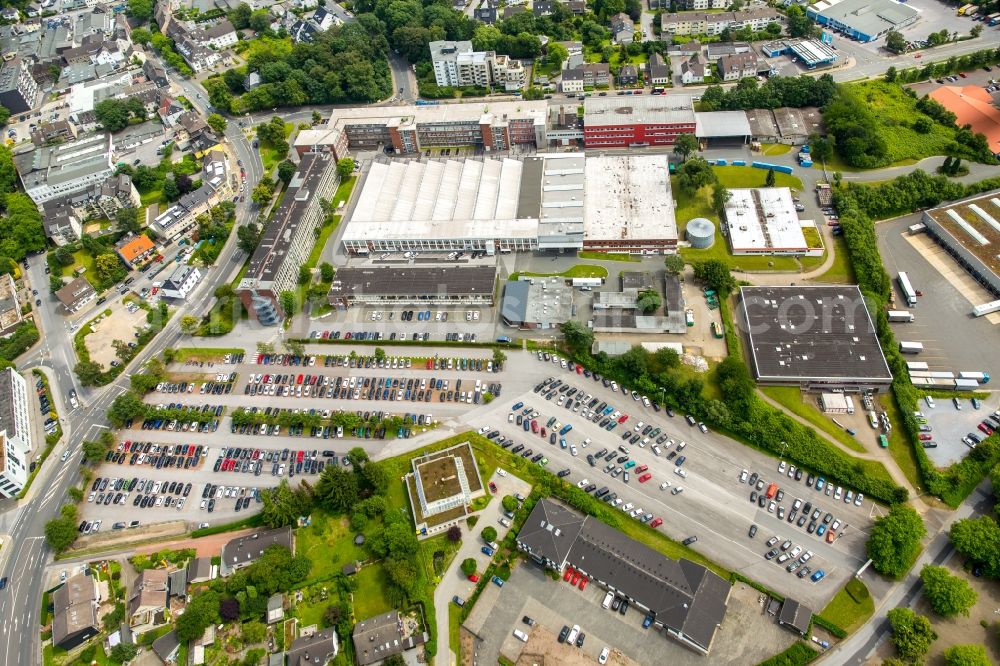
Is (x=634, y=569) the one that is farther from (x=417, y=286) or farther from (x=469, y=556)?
(x=417, y=286)

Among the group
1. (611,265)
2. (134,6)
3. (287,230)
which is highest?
(134,6)

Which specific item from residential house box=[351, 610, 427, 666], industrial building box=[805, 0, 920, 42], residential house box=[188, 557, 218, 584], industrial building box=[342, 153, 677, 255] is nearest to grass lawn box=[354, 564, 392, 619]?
residential house box=[351, 610, 427, 666]

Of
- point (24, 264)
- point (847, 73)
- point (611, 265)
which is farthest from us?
point (847, 73)

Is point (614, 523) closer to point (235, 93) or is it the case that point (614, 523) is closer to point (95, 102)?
point (235, 93)

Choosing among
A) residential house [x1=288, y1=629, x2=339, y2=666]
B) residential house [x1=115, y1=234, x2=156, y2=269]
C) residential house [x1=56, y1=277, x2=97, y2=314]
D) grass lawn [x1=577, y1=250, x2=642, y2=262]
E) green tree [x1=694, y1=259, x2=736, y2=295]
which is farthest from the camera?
residential house [x1=115, y1=234, x2=156, y2=269]

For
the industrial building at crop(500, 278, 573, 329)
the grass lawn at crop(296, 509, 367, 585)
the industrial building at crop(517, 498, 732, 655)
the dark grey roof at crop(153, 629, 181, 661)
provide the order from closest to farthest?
the industrial building at crop(517, 498, 732, 655), the dark grey roof at crop(153, 629, 181, 661), the grass lawn at crop(296, 509, 367, 585), the industrial building at crop(500, 278, 573, 329)

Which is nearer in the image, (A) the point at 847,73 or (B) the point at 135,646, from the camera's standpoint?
(B) the point at 135,646

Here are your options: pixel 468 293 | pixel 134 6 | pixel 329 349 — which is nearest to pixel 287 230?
pixel 329 349

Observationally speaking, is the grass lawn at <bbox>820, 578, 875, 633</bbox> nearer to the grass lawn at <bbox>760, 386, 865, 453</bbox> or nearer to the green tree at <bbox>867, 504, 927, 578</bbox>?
the green tree at <bbox>867, 504, 927, 578</bbox>
